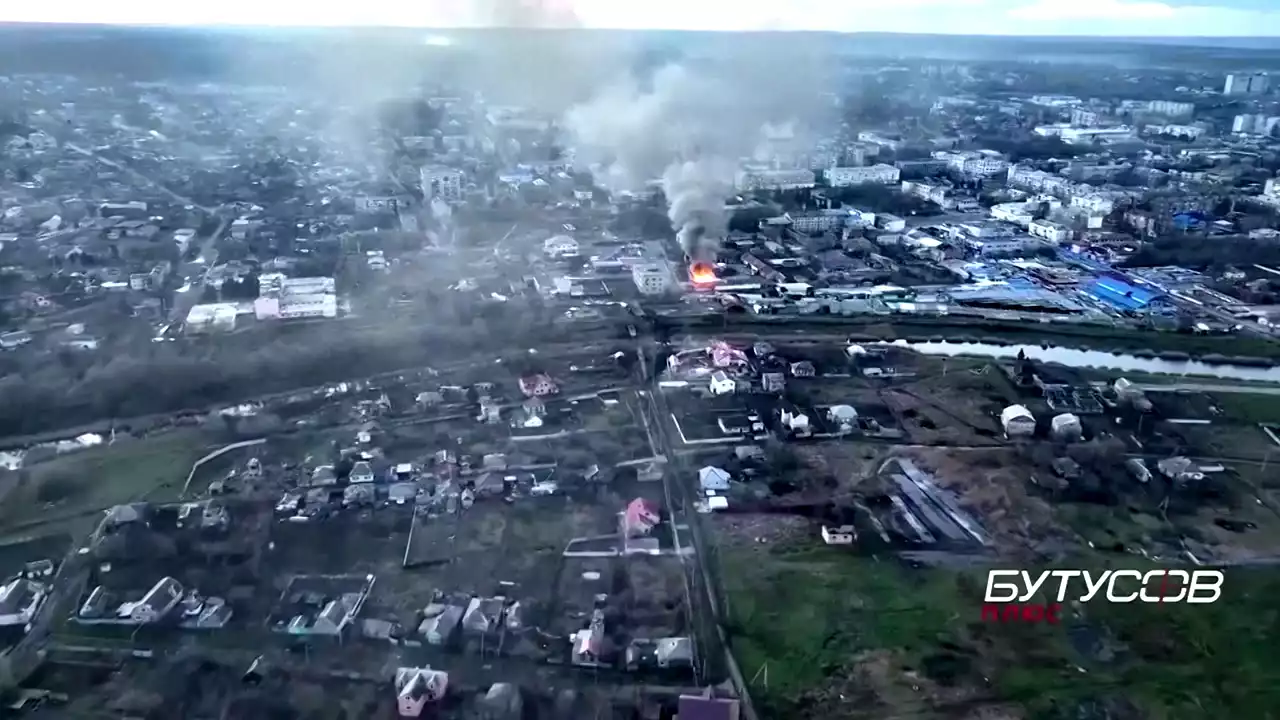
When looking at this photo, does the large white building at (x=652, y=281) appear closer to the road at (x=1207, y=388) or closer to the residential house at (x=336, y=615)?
the road at (x=1207, y=388)

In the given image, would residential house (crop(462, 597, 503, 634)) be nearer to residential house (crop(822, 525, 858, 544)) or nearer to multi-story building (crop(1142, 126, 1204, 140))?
residential house (crop(822, 525, 858, 544))

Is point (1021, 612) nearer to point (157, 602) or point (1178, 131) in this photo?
point (157, 602)

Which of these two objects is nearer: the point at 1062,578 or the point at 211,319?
the point at 1062,578

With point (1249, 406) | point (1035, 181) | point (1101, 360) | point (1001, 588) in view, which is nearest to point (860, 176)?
point (1035, 181)

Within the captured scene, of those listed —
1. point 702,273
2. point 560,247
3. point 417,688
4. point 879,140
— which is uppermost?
point 879,140

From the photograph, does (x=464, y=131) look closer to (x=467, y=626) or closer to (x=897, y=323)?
(x=897, y=323)

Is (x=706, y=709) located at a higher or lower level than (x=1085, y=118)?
lower

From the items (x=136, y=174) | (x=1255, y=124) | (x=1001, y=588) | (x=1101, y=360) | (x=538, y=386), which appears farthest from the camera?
(x=1255, y=124)

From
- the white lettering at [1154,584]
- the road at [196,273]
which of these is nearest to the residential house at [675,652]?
the white lettering at [1154,584]
